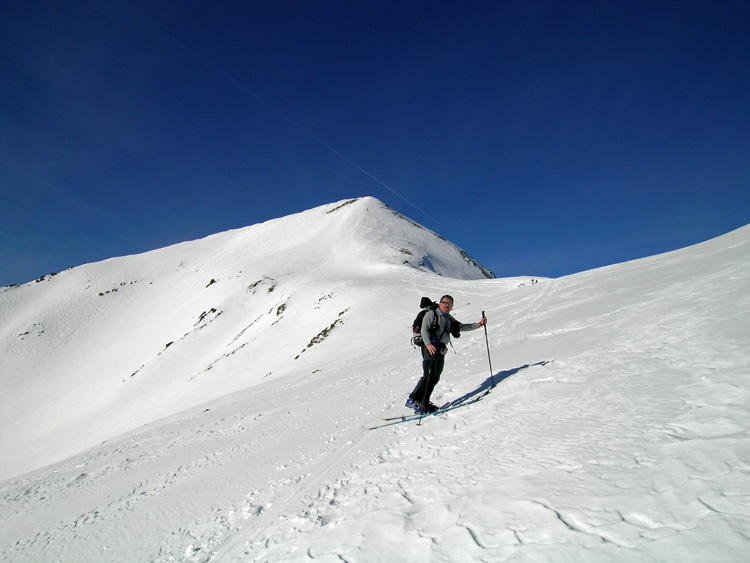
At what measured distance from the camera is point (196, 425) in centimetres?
1204

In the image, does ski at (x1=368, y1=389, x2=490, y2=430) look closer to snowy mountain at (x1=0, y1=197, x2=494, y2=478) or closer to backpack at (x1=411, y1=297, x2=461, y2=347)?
backpack at (x1=411, y1=297, x2=461, y2=347)

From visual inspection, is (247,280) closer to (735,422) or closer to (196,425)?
(196,425)

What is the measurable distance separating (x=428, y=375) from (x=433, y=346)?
2.43ft

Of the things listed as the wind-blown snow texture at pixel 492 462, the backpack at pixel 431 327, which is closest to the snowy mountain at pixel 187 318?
the wind-blown snow texture at pixel 492 462

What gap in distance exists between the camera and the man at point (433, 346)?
25.2ft

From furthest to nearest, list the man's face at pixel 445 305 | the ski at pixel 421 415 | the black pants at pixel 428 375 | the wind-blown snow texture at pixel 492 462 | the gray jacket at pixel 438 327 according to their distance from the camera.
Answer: the man's face at pixel 445 305 < the black pants at pixel 428 375 < the gray jacket at pixel 438 327 < the ski at pixel 421 415 < the wind-blown snow texture at pixel 492 462

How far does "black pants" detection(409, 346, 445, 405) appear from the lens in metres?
7.76

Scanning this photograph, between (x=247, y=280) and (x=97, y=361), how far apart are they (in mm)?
26334

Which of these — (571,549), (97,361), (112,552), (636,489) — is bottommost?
(112,552)

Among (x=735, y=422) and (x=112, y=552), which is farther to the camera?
(x=112, y=552)

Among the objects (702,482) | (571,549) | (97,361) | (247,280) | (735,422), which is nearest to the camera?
(571,549)

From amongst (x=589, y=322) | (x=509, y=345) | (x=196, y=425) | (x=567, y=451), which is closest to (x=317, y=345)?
(x=196, y=425)

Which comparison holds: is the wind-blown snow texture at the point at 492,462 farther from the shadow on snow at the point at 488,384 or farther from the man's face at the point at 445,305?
the man's face at the point at 445,305

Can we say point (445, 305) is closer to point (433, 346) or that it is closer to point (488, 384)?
point (433, 346)
